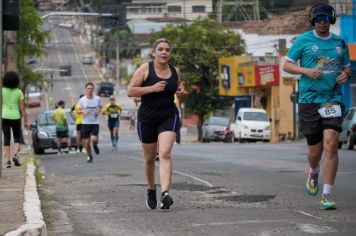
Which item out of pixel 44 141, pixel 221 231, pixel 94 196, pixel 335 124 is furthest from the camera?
pixel 44 141

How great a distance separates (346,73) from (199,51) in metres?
56.6

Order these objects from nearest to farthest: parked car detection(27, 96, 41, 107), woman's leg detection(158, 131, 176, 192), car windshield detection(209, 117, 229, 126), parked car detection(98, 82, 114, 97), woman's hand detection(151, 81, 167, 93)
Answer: woman's leg detection(158, 131, 176, 192), woman's hand detection(151, 81, 167, 93), car windshield detection(209, 117, 229, 126), parked car detection(27, 96, 41, 107), parked car detection(98, 82, 114, 97)

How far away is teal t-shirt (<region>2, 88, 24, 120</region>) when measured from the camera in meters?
17.5

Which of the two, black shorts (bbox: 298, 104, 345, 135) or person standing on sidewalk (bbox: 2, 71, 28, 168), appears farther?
person standing on sidewalk (bbox: 2, 71, 28, 168)

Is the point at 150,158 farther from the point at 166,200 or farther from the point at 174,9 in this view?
the point at 174,9

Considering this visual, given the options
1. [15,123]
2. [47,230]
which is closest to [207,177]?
[15,123]

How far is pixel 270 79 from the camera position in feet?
189

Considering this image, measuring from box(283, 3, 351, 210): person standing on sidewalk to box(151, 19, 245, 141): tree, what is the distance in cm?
5332

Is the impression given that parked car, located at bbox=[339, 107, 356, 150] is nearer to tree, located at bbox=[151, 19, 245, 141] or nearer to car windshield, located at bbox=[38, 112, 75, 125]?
car windshield, located at bbox=[38, 112, 75, 125]

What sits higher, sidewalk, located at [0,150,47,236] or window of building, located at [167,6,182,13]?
window of building, located at [167,6,182,13]

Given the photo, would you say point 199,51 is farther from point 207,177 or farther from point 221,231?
point 221,231

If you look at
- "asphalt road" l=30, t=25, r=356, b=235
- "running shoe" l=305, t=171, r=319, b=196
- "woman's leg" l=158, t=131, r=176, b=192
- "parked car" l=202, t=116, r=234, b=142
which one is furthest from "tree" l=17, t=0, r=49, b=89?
"running shoe" l=305, t=171, r=319, b=196

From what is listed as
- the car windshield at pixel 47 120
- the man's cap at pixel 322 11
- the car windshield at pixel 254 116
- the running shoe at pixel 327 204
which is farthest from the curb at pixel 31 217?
the car windshield at pixel 254 116

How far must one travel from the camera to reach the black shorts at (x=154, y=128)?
10.5 meters
